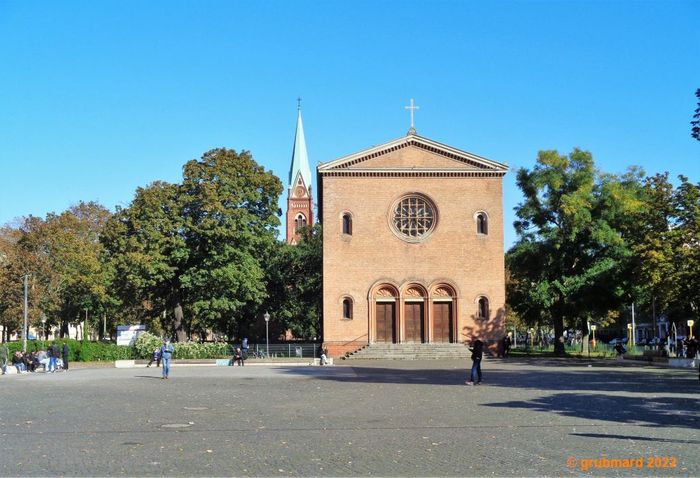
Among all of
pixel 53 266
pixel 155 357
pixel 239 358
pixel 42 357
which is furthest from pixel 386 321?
pixel 53 266

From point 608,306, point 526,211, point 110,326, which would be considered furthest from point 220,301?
point 110,326

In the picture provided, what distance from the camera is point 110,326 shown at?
254 ft

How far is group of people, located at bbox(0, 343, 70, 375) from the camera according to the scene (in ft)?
116

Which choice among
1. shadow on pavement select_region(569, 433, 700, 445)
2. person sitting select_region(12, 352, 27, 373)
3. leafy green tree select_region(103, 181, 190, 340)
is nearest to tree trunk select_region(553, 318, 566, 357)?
leafy green tree select_region(103, 181, 190, 340)

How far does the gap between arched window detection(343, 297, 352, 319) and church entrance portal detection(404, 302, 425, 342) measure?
3.54 meters

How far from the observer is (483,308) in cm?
4653

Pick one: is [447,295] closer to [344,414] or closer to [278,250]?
[278,250]

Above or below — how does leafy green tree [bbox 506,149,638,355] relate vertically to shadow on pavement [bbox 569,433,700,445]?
above

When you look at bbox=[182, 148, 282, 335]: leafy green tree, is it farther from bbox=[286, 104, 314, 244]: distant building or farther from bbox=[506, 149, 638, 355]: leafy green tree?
bbox=[286, 104, 314, 244]: distant building

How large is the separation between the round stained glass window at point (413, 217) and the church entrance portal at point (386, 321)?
454 centimetres

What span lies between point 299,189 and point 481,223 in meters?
59.0

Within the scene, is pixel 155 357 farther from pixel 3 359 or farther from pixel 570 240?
pixel 570 240

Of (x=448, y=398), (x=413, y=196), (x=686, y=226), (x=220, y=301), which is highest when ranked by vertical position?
(x=413, y=196)

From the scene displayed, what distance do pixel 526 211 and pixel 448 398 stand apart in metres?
30.6
